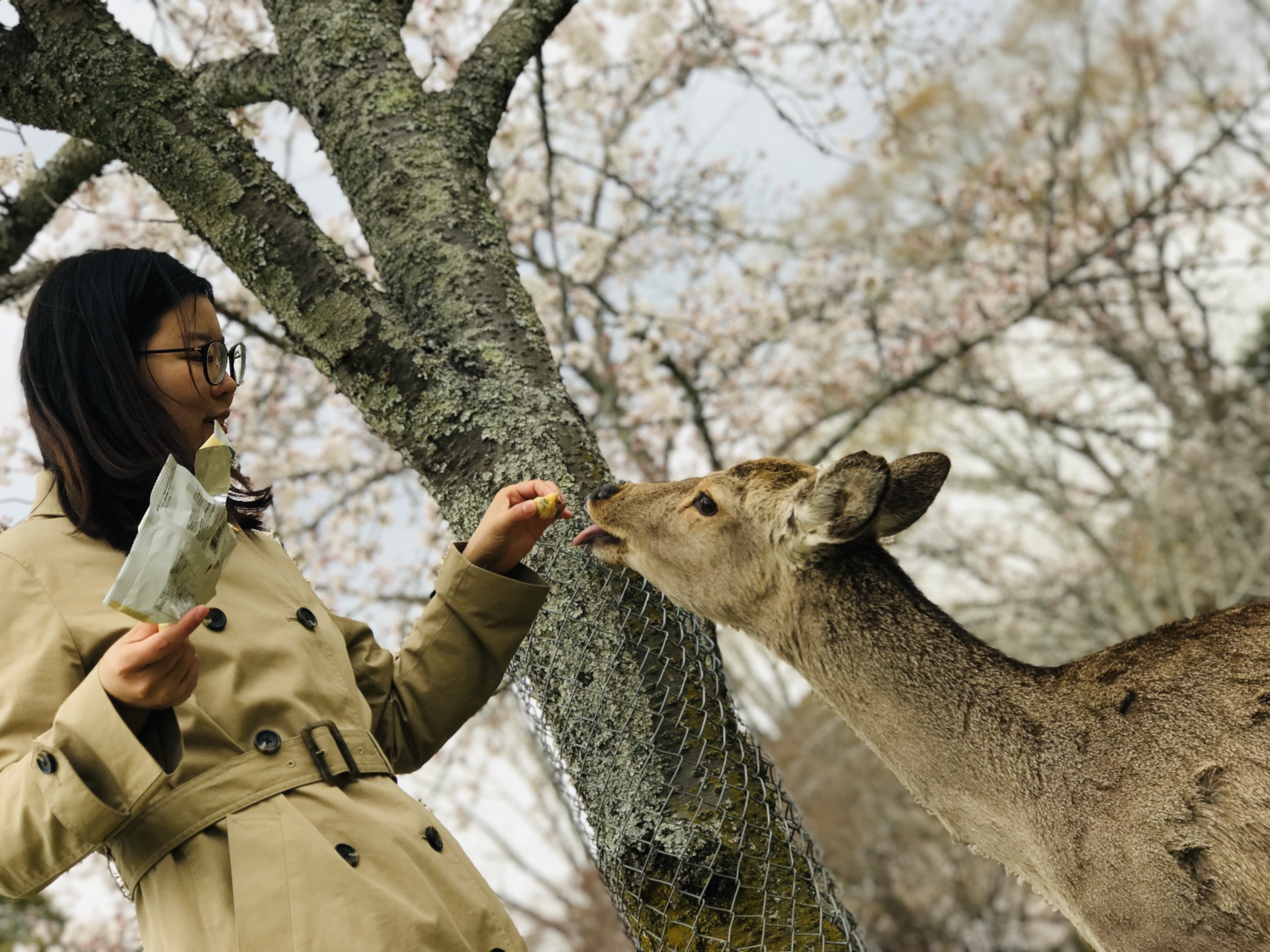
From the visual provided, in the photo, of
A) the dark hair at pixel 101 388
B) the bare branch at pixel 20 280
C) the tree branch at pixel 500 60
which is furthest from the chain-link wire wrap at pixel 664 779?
the bare branch at pixel 20 280

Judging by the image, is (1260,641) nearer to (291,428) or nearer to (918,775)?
(918,775)

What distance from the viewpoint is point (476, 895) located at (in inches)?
87.2

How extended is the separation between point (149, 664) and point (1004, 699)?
2113 millimetres

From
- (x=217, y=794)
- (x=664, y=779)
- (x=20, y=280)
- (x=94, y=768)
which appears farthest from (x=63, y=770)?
(x=20, y=280)

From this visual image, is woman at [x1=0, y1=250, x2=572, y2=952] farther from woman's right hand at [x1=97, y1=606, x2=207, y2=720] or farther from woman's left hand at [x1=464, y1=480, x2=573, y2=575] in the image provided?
woman's left hand at [x1=464, y1=480, x2=573, y2=575]

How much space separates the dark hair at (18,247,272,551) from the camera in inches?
87.0

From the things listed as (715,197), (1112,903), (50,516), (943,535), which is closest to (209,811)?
(50,516)

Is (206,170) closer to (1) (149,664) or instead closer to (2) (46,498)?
(2) (46,498)

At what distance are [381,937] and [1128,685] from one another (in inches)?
75.2

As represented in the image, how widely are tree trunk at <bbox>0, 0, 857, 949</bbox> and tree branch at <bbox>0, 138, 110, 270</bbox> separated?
98 cm

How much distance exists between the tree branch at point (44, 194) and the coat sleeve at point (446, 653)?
2746 millimetres

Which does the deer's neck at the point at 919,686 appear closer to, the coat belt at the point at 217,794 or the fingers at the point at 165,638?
the coat belt at the point at 217,794

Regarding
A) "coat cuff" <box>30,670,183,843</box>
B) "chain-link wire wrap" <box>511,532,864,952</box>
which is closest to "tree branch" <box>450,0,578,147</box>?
"chain-link wire wrap" <box>511,532,864,952</box>

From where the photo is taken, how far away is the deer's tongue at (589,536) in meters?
3.13
